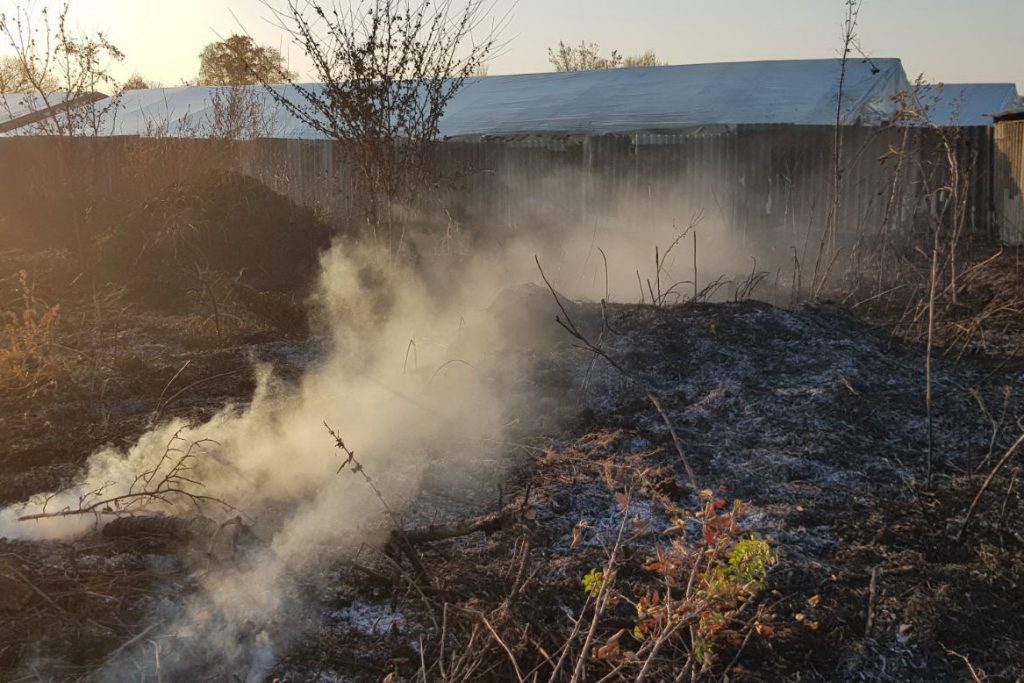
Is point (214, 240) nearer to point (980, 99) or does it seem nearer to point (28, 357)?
point (28, 357)

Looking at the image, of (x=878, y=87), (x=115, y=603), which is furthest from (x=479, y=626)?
(x=878, y=87)

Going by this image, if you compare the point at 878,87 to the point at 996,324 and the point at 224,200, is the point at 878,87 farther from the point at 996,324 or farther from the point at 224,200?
the point at 224,200

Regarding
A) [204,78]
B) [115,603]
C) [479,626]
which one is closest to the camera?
[479,626]

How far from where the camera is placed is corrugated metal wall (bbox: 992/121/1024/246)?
11.6m

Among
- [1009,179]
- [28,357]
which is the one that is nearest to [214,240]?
[28,357]

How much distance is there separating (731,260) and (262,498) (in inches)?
359

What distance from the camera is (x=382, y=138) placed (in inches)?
A: 300

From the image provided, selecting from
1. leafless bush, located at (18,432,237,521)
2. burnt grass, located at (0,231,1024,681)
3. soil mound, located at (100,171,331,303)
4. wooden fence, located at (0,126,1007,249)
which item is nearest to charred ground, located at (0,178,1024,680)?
burnt grass, located at (0,231,1024,681)

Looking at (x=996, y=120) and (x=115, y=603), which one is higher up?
(x=996, y=120)

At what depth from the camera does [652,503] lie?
414cm

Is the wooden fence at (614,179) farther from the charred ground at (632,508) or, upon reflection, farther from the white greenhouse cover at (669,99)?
the charred ground at (632,508)

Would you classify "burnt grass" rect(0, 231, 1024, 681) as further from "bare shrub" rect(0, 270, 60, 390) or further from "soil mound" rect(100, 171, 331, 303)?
"soil mound" rect(100, 171, 331, 303)

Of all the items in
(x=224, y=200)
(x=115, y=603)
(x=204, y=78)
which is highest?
(x=204, y=78)

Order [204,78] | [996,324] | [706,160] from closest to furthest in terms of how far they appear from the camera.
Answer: [996,324], [706,160], [204,78]
